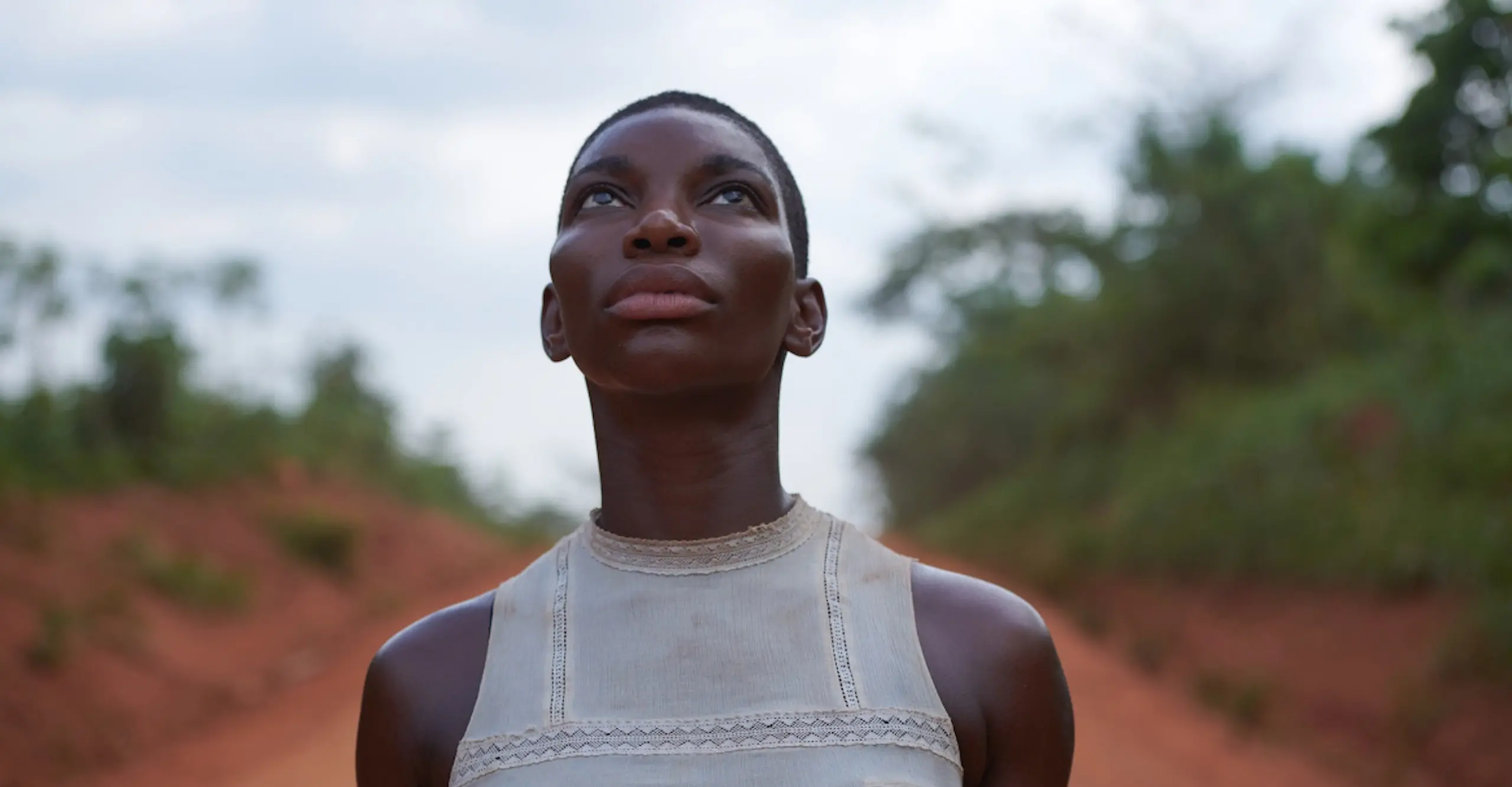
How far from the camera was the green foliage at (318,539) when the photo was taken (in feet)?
45.9

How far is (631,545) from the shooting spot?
208cm

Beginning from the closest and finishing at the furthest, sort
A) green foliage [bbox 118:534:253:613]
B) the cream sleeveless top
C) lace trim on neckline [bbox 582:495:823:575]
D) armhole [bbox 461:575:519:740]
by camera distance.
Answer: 1. the cream sleeveless top
2. armhole [bbox 461:575:519:740]
3. lace trim on neckline [bbox 582:495:823:575]
4. green foliage [bbox 118:534:253:613]

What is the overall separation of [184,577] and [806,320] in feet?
33.9

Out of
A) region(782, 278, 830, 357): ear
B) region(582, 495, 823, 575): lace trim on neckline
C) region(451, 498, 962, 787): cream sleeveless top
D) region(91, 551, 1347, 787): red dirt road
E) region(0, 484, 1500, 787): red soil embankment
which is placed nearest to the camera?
region(451, 498, 962, 787): cream sleeveless top

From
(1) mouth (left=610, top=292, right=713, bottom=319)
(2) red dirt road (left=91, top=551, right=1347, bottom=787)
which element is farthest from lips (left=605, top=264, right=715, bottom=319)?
(2) red dirt road (left=91, top=551, right=1347, bottom=787)

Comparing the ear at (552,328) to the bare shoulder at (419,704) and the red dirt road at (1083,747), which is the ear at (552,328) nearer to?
the bare shoulder at (419,704)

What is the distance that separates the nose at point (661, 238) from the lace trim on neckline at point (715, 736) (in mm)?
605

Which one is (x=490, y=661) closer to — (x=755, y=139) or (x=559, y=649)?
(x=559, y=649)

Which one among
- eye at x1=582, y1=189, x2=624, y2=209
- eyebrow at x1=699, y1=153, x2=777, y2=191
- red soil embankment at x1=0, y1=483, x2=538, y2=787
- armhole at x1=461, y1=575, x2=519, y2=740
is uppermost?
eyebrow at x1=699, y1=153, x2=777, y2=191

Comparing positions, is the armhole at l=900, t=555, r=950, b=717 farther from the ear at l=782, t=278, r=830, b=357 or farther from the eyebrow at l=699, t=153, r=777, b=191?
the eyebrow at l=699, t=153, r=777, b=191

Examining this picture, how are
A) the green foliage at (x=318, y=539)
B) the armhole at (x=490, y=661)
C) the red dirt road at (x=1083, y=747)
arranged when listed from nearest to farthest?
1. the armhole at (x=490, y=661)
2. the red dirt road at (x=1083, y=747)
3. the green foliage at (x=318, y=539)

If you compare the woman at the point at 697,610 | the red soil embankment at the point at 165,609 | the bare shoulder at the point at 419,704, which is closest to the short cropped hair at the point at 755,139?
the woman at the point at 697,610

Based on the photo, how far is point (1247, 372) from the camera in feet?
59.9

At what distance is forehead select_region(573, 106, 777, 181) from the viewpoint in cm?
212
